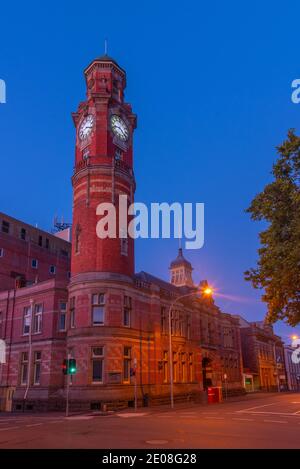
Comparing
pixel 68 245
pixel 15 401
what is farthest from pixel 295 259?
pixel 68 245

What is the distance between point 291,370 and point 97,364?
82.1 meters

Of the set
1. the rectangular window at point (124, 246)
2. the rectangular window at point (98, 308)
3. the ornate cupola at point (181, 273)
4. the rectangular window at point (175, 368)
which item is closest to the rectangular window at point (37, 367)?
the rectangular window at point (98, 308)

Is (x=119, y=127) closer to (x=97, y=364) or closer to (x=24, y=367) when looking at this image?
(x=97, y=364)

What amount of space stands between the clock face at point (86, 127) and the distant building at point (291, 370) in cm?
7850

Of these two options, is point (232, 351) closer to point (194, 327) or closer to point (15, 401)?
point (194, 327)

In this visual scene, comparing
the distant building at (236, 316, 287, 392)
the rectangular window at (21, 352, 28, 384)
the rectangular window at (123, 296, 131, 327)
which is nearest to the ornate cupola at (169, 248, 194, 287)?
the distant building at (236, 316, 287, 392)

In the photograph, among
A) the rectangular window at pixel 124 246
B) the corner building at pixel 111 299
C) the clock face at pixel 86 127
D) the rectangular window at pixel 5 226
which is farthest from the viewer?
the rectangular window at pixel 5 226

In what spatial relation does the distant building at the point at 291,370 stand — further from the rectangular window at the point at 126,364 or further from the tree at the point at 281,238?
the tree at the point at 281,238

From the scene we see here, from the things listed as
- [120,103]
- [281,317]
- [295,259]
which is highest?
[120,103]

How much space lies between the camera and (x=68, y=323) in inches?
1391

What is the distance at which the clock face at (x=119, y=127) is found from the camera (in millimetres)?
39878

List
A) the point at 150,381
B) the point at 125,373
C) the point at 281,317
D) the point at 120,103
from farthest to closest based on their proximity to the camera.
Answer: the point at 120,103 → the point at 150,381 → the point at 125,373 → the point at 281,317

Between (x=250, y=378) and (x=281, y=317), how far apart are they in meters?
56.1

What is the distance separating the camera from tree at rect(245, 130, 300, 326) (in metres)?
19.4
